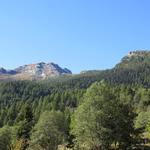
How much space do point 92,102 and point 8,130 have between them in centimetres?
5399

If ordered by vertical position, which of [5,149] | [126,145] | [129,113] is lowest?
[5,149]

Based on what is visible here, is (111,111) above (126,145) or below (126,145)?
above

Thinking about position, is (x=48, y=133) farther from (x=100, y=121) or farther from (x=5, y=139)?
(x=5, y=139)

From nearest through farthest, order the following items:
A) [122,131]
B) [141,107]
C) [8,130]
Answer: [122,131] < [8,130] < [141,107]

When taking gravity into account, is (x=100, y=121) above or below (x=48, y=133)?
above

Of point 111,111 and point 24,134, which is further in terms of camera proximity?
point 24,134

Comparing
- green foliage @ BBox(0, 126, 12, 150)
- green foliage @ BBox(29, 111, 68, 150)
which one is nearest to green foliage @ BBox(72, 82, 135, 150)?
green foliage @ BBox(29, 111, 68, 150)

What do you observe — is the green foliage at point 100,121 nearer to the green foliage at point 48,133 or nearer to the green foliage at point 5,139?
the green foliage at point 48,133

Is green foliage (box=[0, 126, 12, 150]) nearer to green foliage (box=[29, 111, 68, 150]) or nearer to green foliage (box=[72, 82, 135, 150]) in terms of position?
green foliage (box=[29, 111, 68, 150])

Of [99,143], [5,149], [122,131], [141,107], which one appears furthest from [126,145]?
[141,107]

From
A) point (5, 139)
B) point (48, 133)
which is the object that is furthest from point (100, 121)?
point (5, 139)

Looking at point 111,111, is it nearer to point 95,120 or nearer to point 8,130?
point 95,120

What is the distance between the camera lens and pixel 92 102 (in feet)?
250

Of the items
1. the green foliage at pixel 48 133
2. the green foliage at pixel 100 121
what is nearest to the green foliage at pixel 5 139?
the green foliage at pixel 48 133
